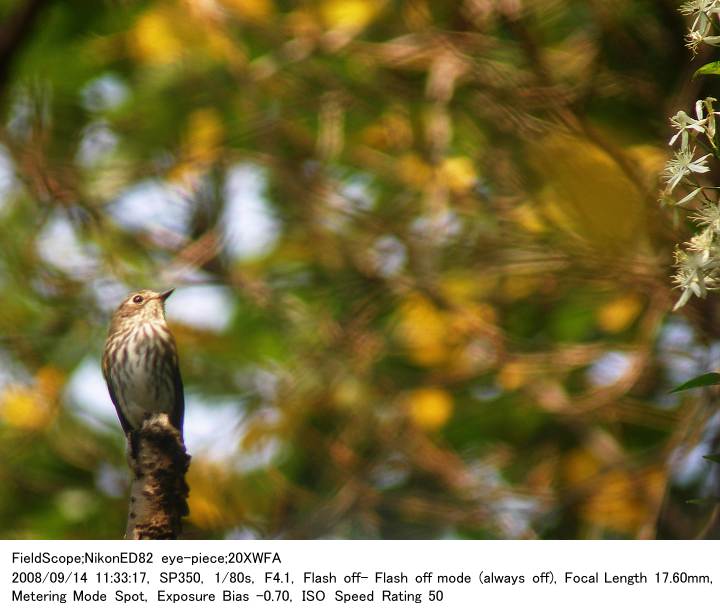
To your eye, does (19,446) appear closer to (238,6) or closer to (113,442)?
(113,442)

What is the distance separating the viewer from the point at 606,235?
3.65 m

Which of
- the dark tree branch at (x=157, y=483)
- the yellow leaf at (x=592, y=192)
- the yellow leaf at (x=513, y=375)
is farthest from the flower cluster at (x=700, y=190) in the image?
the yellow leaf at (x=513, y=375)

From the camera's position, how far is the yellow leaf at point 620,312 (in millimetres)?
4012

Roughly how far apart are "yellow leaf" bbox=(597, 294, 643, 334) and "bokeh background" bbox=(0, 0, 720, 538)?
0.02 metres

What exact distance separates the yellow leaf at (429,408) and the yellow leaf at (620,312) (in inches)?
26.6

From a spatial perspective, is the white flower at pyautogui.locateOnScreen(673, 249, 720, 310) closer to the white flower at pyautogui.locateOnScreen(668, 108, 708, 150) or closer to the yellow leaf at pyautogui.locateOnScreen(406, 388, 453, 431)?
the white flower at pyautogui.locateOnScreen(668, 108, 708, 150)

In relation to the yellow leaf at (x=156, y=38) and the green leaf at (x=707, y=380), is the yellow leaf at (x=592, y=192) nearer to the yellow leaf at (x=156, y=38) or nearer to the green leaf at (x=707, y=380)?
the yellow leaf at (x=156, y=38)

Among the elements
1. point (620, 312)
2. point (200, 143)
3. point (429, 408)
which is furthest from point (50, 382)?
point (620, 312)

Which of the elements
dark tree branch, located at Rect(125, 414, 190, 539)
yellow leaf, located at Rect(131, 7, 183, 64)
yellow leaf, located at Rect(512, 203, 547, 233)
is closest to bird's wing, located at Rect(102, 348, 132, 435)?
dark tree branch, located at Rect(125, 414, 190, 539)

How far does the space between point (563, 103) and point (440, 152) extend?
0.77 meters

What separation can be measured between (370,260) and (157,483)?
3.00 metres

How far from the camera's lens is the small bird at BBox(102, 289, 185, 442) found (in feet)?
5.42

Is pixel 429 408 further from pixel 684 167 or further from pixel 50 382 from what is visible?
pixel 684 167
